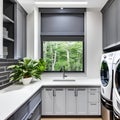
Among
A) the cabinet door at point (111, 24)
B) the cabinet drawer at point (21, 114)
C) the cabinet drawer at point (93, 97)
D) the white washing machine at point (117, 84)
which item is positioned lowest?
the cabinet drawer at point (93, 97)

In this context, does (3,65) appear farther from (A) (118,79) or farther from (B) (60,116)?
(A) (118,79)

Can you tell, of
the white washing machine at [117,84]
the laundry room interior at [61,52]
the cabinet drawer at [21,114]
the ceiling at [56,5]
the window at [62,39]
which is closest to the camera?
the cabinet drawer at [21,114]

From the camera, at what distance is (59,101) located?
14.3 feet

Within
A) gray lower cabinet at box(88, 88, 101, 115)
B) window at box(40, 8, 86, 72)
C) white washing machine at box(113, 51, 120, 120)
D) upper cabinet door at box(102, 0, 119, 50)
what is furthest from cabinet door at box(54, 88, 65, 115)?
white washing machine at box(113, 51, 120, 120)

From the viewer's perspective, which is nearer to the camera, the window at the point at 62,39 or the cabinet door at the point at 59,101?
the cabinet door at the point at 59,101

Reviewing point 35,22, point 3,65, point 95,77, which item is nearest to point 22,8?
point 35,22

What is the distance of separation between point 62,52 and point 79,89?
129 centimetres

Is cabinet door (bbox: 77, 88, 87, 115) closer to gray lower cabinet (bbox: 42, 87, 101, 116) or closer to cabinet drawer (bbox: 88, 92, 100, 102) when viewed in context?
gray lower cabinet (bbox: 42, 87, 101, 116)

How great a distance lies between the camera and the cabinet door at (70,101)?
4.35 metres

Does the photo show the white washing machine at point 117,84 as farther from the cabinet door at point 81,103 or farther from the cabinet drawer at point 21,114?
the cabinet door at point 81,103

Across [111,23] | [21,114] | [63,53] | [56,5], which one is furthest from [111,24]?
[21,114]

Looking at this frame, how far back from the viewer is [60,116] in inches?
174

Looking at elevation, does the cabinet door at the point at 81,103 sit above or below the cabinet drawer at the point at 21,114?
below

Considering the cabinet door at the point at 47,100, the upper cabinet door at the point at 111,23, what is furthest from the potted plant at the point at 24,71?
the upper cabinet door at the point at 111,23
